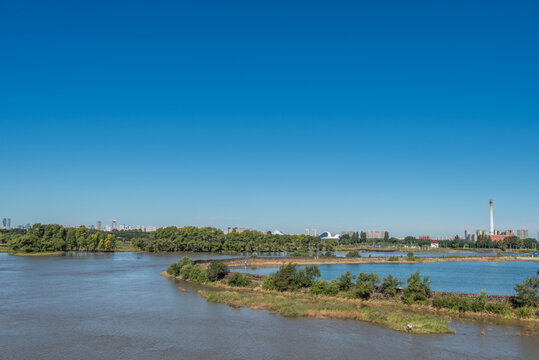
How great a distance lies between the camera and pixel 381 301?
3422 cm

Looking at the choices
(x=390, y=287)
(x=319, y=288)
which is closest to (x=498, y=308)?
(x=390, y=287)

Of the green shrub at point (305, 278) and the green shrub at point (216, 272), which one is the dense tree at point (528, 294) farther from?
the green shrub at point (216, 272)

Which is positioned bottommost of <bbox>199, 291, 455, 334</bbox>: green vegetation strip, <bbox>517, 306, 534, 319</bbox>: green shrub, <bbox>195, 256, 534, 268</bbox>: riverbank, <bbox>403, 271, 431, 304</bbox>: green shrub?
<bbox>195, 256, 534, 268</bbox>: riverbank

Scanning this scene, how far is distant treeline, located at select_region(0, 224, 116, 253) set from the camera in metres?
99.8

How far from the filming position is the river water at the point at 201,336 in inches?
821

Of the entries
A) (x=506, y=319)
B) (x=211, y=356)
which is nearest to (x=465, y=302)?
(x=506, y=319)

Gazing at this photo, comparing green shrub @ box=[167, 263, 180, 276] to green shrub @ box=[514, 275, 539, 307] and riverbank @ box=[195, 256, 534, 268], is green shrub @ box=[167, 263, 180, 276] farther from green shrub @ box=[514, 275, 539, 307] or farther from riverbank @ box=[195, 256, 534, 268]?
green shrub @ box=[514, 275, 539, 307]

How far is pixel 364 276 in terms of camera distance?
3622 centimetres

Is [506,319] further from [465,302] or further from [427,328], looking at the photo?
[427,328]

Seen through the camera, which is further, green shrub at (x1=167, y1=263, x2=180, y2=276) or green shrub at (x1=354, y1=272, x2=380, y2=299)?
green shrub at (x1=167, y1=263, x2=180, y2=276)

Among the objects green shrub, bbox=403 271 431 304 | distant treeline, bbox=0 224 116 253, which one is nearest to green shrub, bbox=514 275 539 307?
green shrub, bbox=403 271 431 304

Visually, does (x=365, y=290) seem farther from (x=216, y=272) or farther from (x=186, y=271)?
(x=186, y=271)

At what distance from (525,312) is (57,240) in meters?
104

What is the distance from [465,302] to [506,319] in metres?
2.93
